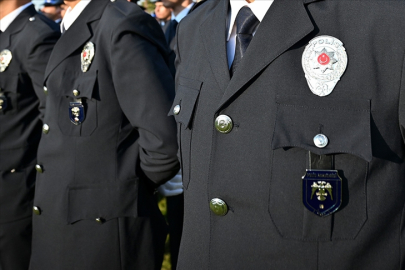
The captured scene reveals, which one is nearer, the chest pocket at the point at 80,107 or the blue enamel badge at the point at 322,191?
the blue enamel badge at the point at 322,191

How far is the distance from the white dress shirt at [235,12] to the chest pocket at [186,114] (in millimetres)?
166

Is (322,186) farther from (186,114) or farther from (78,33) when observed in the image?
(78,33)

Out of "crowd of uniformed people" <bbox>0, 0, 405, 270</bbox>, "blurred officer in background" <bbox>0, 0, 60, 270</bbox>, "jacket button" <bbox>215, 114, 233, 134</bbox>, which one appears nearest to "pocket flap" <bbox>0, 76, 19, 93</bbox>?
"blurred officer in background" <bbox>0, 0, 60, 270</bbox>

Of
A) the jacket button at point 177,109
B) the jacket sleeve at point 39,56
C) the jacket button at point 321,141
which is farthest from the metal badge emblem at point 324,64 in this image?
the jacket sleeve at point 39,56

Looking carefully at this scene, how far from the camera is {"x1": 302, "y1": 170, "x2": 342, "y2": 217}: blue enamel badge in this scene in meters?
1.37

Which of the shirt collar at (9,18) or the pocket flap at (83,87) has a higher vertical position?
the shirt collar at (9,18)

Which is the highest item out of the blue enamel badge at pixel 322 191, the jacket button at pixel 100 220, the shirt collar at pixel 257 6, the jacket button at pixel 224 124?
the shirt collar at pixel 257 6

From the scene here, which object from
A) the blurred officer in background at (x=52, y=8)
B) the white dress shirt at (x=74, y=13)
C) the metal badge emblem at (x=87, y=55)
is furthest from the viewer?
the blurred officer in background at (x=52, y=8)

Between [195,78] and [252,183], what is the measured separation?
48cm

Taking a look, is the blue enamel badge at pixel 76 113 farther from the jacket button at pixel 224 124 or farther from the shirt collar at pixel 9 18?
the shirt collar at pixel 9 18

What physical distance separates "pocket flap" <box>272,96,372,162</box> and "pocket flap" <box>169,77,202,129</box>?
1.19 ft

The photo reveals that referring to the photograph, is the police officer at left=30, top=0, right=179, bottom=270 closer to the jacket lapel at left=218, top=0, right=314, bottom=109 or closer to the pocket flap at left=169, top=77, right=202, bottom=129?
the pocket flap at left=169, top=77, right=202, bottom=129

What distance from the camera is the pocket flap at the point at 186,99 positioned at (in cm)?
167

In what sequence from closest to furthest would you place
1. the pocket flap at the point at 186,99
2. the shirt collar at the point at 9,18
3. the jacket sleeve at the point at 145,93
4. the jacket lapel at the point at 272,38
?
the jacket lapel at the point at 272,38, the pocket flap at the point at 186,99, the jacket sleeve at the point at 145,93, the shirt collar at the point at 9,18
